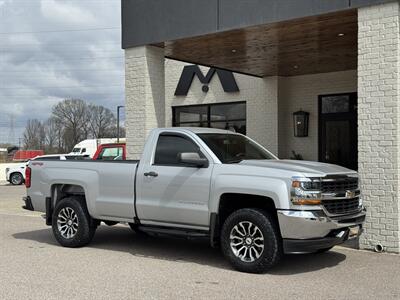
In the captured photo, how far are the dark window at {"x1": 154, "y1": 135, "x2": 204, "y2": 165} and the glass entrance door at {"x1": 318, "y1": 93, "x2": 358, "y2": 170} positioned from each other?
31.2 ft

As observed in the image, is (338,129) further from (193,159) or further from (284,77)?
(193,159)

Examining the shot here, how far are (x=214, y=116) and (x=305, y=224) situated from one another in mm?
12925

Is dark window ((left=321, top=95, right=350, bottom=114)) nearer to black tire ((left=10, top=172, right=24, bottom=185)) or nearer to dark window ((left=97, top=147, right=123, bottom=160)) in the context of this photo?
dark window ((left=97, top=147, right=123, bottom=160))

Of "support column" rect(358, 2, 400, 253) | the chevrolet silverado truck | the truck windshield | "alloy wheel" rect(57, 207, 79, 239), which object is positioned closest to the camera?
the chevrolet silverado truck

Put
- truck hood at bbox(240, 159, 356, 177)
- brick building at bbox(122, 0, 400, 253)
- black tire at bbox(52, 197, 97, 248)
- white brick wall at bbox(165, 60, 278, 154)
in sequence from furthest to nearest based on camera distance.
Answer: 1. white brick wall at bbox(165, 60, 278, 154)
2. black tire at bbox(52, 197, 97, 248)
3. brick building at bbox(122, 0, 400, 253)
4. truck hood at bbox(240, 159, 356, 177)

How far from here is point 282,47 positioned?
42.5 feet

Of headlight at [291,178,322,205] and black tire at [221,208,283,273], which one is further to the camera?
black tire at [221,208,283,273]

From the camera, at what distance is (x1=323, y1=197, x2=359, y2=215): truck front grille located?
721 centimetres

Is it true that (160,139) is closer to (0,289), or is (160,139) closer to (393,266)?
(0,289)

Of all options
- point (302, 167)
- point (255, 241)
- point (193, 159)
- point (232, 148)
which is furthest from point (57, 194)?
point (302, 167)

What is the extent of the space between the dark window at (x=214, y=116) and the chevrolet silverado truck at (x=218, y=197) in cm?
1024

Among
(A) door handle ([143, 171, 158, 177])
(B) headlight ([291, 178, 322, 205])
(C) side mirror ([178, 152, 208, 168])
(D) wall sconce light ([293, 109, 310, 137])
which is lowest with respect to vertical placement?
(B) headlight ([291, 178, 322, 205])

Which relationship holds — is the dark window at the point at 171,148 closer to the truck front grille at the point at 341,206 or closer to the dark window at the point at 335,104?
the truck front grille at the point at 341,206

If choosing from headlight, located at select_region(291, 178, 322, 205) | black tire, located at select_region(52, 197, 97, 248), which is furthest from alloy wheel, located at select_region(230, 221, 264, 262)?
black tire, located at select_region(52, 197, 97, 248)
